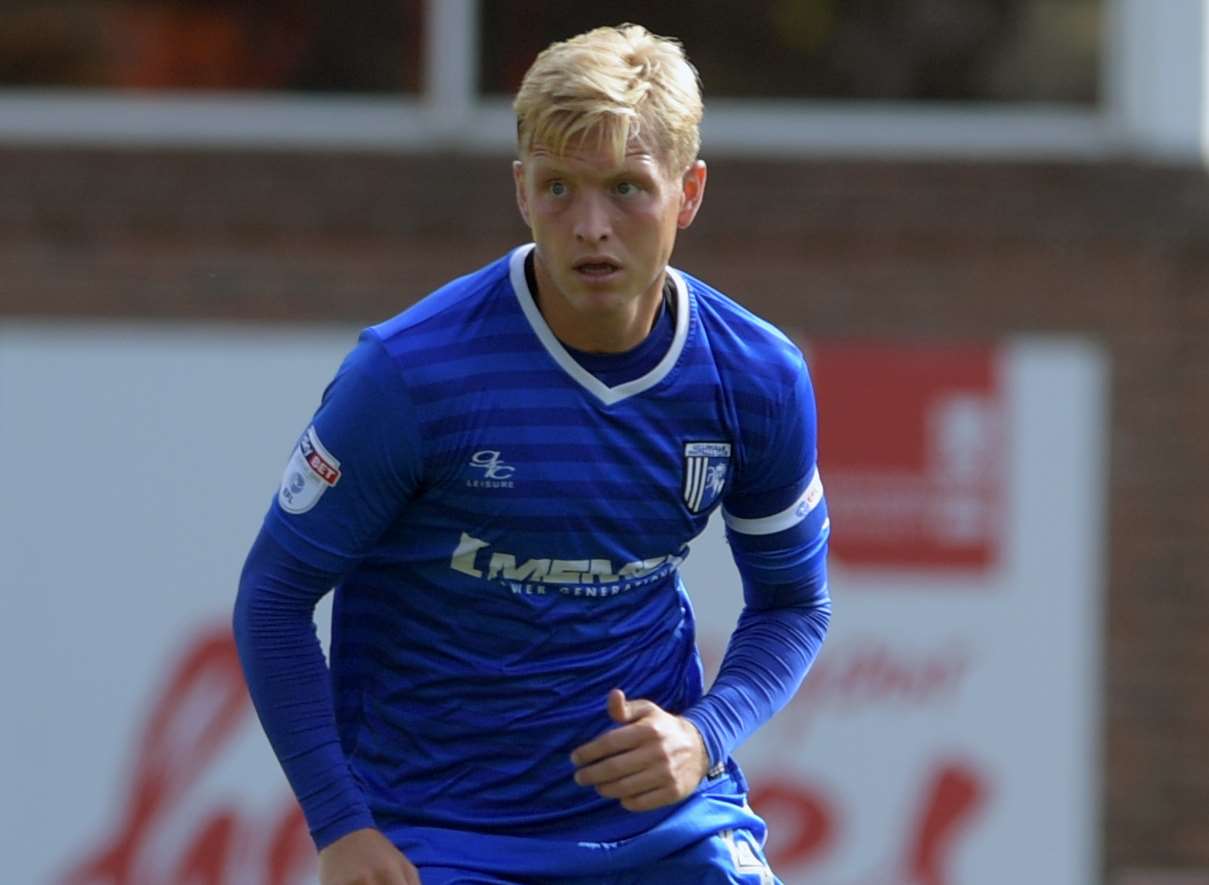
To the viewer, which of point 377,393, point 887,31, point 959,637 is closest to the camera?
point 377,393

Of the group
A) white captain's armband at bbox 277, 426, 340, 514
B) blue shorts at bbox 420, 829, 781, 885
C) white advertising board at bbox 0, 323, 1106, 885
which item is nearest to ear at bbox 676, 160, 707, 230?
white captain's armband at bbox 277, 426, 340, 514

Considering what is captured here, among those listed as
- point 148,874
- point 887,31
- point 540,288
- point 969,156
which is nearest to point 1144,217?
point 969,156

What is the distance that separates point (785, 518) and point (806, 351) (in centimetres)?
364

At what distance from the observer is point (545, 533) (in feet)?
9.11

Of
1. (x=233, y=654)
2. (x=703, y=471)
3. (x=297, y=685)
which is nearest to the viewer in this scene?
(x=297, y=685)

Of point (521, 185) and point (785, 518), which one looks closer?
point (521, 185)

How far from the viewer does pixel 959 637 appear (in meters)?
6.51

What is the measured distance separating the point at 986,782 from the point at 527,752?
3.92m

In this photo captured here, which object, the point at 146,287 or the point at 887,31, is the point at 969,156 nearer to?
the point at 887,31

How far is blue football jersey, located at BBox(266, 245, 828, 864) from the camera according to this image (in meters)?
2.72

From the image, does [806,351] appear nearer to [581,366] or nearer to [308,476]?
[581,366]

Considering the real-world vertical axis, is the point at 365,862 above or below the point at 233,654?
above

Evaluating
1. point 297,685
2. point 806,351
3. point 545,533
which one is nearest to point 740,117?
point 806,351

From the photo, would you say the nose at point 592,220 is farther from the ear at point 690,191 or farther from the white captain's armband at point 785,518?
the white captain's armband at point 785,518
